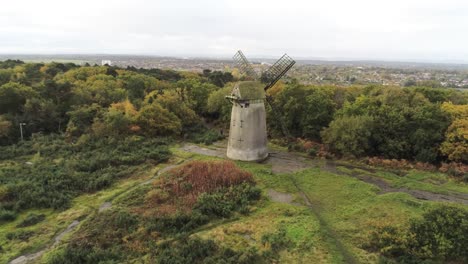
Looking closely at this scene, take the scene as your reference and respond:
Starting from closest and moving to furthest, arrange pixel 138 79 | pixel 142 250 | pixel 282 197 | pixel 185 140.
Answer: pixel 142 250
pixel 282 197
pixel 185 140
pixel 138 79

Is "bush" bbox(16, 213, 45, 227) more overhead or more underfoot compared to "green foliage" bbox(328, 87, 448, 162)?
more underfoot

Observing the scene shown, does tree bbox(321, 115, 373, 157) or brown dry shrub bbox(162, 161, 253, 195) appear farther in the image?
tree bbox(321, 115, 373, 157)

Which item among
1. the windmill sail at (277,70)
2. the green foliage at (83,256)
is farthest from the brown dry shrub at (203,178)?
the windmill sail at (277,70)

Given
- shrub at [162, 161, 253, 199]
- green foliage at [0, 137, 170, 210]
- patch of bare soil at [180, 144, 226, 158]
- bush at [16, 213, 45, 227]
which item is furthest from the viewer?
patch of bare soil at [180, 144, 226, 158]

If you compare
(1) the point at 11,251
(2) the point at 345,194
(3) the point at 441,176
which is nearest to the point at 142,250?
(1) the point at 11,251

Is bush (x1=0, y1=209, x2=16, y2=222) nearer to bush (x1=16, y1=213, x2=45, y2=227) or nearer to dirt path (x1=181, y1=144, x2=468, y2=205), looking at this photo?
bush (x1=16, y1=213, x2=45, y2=227)

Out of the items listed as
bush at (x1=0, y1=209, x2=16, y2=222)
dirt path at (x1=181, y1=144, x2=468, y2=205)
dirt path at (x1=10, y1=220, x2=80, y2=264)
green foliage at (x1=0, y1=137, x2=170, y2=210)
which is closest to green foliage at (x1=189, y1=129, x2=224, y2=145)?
dirt path at (x1=181, y1=144, x2=468, y2=205)

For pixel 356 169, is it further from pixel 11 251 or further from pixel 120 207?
pixel 11 251
